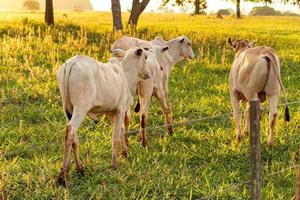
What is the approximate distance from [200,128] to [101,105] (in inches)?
112

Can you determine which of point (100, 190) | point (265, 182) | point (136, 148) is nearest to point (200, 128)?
point (136, 148)

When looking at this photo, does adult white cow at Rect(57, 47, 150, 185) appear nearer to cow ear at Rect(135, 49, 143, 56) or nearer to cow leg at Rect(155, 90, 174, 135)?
cow ear at Rect(135, 49, 143, 56)

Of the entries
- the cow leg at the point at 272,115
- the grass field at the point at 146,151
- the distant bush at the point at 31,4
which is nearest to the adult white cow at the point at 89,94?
the grass field at the point at 146,151

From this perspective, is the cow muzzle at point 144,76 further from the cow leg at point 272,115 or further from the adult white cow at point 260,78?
the cow leg at point 272,115

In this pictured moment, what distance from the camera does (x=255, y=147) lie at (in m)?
4.77

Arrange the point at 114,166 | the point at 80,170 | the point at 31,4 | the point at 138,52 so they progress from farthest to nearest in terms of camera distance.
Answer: the point at 31,4
the point at 138,52
the point at 114,166
the point at 80,170

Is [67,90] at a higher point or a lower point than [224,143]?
higher

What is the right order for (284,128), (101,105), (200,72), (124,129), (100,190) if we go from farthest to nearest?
(200,72), (284,128), (124,129), (101,105), (100,190)

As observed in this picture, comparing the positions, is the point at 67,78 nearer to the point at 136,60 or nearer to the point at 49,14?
the point at 136,60

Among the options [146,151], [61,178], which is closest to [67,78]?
[61,178]

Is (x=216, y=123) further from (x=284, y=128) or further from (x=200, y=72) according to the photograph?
(x=200, y=72)

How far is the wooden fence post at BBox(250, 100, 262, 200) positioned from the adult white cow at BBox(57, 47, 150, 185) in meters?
2.24

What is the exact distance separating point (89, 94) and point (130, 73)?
64.0 inches

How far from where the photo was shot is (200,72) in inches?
558
